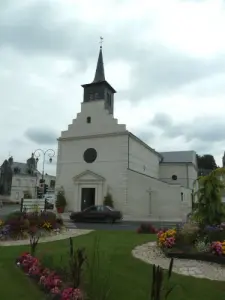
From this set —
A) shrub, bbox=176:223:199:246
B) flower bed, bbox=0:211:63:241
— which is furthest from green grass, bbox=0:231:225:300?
flower bed, bbox=0:211:63:241

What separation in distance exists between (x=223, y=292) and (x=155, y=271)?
3.39m

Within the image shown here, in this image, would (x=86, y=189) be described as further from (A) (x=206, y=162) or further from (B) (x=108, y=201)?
(A) (x=206, y=162)

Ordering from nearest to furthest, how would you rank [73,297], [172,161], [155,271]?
[155,271]
[73,297]
[172,161]

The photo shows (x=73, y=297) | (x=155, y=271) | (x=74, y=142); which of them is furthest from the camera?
(x=74, y=142)

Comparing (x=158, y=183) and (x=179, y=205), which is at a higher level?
(x=158, y=183)

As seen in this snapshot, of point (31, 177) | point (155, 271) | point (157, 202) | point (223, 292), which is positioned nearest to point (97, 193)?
point (157, 202)

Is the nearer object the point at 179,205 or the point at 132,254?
the point at 132,254

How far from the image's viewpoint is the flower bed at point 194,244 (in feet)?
27.0

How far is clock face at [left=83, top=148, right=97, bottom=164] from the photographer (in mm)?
35688

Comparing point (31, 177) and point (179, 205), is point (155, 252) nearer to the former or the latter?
point (179, 205)

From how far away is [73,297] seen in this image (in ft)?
15.8

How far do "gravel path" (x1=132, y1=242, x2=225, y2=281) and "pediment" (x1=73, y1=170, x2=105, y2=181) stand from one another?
24.5 meters

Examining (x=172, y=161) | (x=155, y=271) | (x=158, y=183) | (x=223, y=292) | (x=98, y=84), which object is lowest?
(x=223, y=292)

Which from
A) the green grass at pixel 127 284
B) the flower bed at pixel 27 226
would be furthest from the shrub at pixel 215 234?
the flower bed at pixel 27 226
